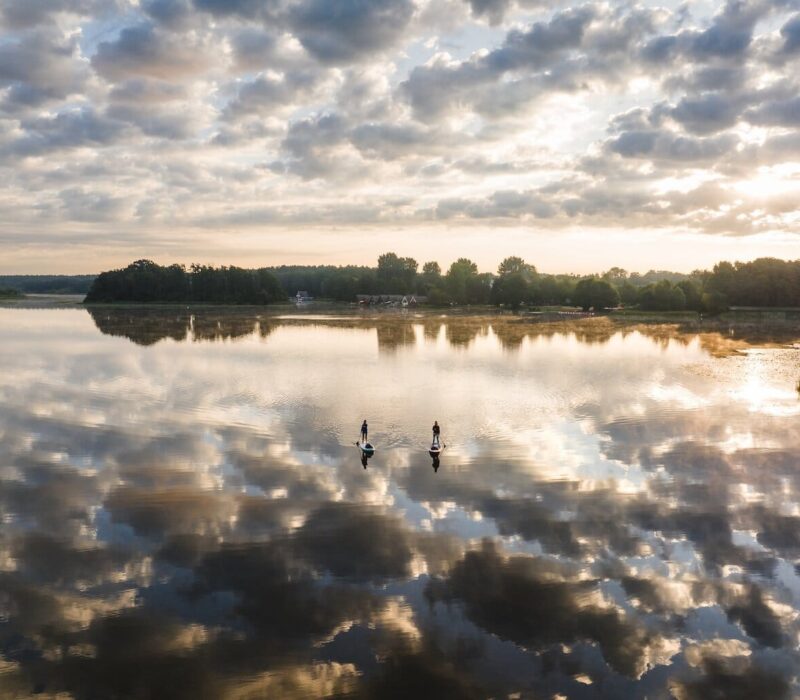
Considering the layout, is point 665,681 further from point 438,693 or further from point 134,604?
point 134,604

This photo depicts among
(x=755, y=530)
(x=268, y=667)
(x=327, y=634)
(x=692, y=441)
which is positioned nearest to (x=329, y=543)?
(x=327, y=634)

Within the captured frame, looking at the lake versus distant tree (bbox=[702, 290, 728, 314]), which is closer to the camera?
the lake

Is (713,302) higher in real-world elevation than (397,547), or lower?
higher

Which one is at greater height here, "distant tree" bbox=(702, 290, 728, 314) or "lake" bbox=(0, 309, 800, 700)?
"distant tree" bbox=(702, 290, 728, 314)

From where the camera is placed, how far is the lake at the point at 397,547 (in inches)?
680

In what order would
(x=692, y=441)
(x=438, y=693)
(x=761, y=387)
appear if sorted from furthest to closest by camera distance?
(x=761, y=387) < (x=692, y=441) < (x=438, y=693)

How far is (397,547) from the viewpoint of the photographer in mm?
24531

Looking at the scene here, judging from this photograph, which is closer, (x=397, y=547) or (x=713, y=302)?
(x=397, y=547)

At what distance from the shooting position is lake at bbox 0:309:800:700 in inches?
680

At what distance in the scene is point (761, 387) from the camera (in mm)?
62719

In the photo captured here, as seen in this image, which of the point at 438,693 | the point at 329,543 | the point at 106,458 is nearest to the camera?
the point at 438,693

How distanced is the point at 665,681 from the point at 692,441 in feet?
88.7

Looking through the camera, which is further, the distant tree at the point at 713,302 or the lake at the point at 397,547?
the distant tree at the point at 713,302

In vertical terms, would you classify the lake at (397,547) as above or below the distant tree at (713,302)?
below
